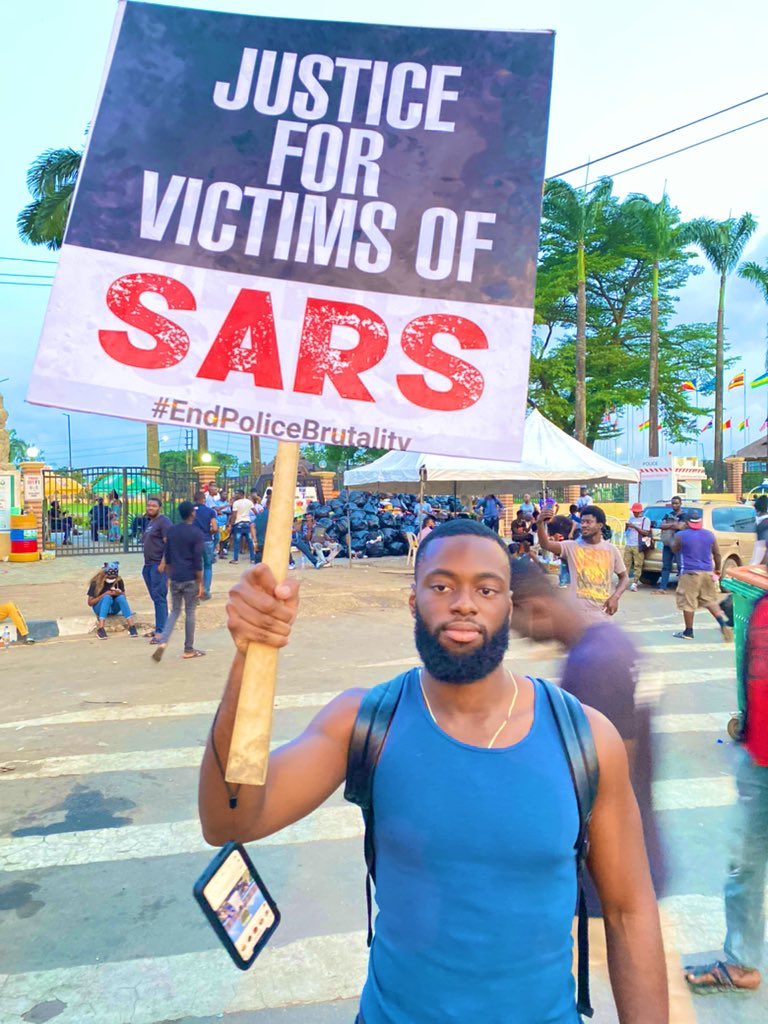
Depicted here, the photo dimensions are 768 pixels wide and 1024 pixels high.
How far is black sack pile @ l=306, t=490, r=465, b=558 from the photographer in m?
22.2

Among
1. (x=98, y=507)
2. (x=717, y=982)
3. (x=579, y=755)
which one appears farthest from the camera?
(x=98, y=507)

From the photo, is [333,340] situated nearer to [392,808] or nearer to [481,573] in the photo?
[481,573]

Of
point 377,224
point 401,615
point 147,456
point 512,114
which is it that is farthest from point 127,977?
point 147,456

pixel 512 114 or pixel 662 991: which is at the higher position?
pixel 512 114

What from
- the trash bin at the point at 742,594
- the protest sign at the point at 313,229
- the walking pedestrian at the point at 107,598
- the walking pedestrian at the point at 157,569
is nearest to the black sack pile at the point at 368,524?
the walking pedestrian at the point at 107,598

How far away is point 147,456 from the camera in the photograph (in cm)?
2694

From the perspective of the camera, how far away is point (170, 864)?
13.5 feet

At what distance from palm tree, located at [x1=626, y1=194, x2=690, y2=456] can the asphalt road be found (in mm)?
27919

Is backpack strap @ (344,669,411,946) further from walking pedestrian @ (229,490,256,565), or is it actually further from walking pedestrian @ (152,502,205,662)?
walking pedestrian @ (229,490,256,565)

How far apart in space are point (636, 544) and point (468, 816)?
14875 mm

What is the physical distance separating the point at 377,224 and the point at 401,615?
11.0m

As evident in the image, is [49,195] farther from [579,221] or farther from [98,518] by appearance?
[579,221]

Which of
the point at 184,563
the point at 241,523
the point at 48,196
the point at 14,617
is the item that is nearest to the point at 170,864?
the point at 184,563

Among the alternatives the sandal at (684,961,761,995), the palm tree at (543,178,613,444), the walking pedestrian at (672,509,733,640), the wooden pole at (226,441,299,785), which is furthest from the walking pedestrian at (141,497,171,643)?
the palm tree at (543,178,613,444)
